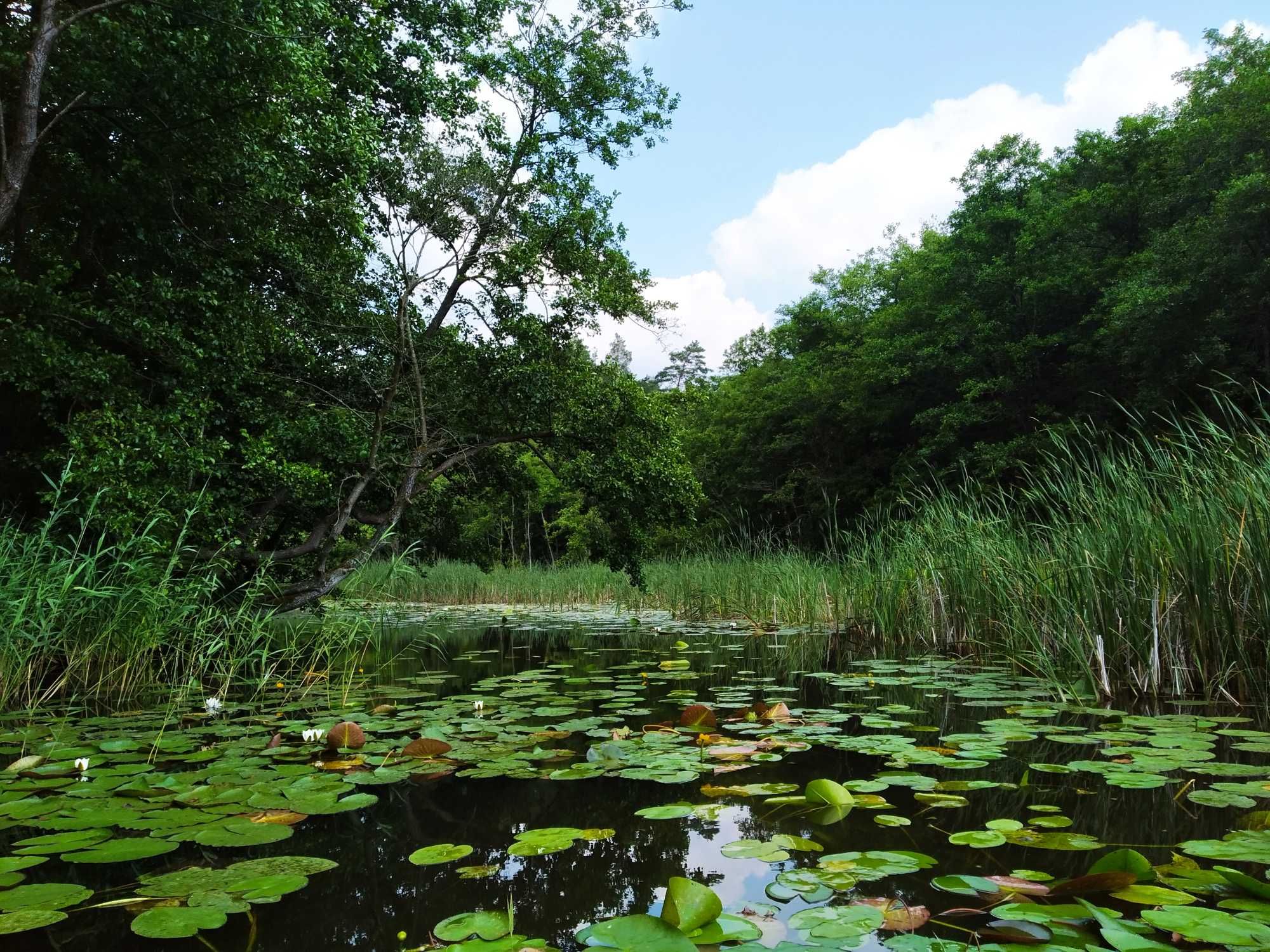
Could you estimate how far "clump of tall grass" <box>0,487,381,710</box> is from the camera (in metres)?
3.86

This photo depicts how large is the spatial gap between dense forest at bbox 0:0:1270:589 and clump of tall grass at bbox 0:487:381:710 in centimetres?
44

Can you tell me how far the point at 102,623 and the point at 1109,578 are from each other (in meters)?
6.12

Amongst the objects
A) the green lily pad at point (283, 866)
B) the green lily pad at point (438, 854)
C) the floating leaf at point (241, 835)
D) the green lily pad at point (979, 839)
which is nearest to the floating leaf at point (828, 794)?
the green lily pad at point (979, 839)

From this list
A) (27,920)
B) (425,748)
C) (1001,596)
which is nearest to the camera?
(27,920)

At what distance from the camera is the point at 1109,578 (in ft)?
13.4

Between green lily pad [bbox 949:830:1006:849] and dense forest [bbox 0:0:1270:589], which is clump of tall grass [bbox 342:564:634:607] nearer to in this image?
dense forest [bbox 0:0:1270:589]

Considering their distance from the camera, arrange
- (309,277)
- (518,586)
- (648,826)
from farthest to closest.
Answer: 1. (518,586)
2. (309,277)
3. (648,826)

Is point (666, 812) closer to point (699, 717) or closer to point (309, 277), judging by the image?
point (699, 717)

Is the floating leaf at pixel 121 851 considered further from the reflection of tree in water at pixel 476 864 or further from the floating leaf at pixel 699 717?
the floating leaf at pixel 699 717

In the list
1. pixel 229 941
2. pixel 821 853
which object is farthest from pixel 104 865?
pixel 821 853

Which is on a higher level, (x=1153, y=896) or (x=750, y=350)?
(x=750, y=350)

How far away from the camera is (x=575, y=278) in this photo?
933 centimetres

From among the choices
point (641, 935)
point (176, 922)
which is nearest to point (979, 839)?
point (641, 935)

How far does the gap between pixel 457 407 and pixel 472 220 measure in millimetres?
2541
